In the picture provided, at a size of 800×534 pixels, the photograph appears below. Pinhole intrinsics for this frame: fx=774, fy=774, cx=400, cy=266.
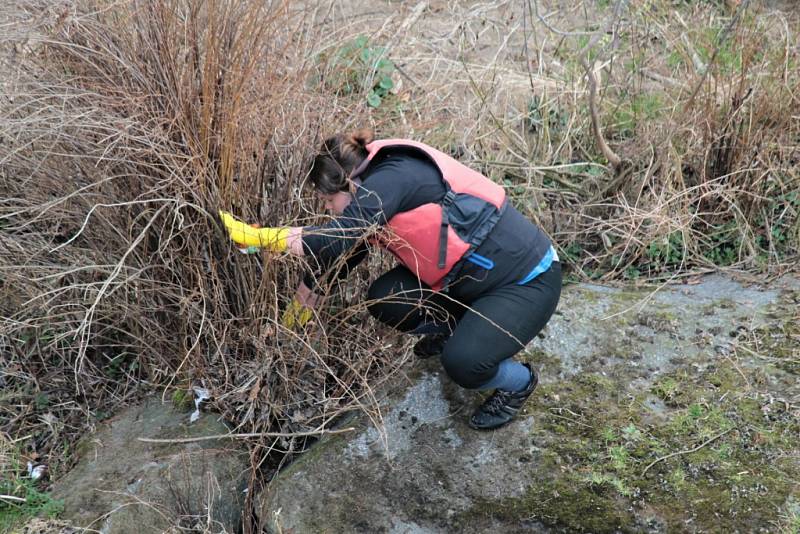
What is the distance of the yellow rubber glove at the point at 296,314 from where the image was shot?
9.95 feet

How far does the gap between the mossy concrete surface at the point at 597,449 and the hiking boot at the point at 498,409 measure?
49 millimetres

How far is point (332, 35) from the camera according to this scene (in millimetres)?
4039

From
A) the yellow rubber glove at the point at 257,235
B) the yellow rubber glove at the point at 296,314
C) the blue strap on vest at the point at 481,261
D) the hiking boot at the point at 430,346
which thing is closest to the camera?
the yellow rubber glove at the point at 257,235

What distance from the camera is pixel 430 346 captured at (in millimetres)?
3520

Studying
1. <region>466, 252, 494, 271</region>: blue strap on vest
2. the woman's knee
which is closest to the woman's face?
<region>466, 252, 494, 271</region>: blue strap on vest

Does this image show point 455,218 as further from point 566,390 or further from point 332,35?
point 332,35

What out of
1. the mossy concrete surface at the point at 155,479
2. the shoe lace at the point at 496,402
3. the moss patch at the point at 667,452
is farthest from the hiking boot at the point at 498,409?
the mossy concrete surface at the point at 155,479

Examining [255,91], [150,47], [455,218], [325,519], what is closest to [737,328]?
[455,218]

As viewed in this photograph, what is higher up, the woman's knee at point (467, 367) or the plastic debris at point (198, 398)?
the woman's knee at point (467, 367)

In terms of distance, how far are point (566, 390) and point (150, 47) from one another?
218 centimetres

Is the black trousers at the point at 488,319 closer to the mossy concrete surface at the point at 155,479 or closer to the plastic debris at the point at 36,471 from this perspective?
the mossy concrete surface at the point at 155,479

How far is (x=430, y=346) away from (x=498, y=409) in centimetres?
49

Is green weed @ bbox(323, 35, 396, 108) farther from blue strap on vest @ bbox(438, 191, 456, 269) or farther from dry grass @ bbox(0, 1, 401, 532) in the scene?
blue strap on vest @ bbox(438, 191, 456, 269)

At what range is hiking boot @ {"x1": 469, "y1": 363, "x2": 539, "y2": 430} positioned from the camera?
10.4ft
